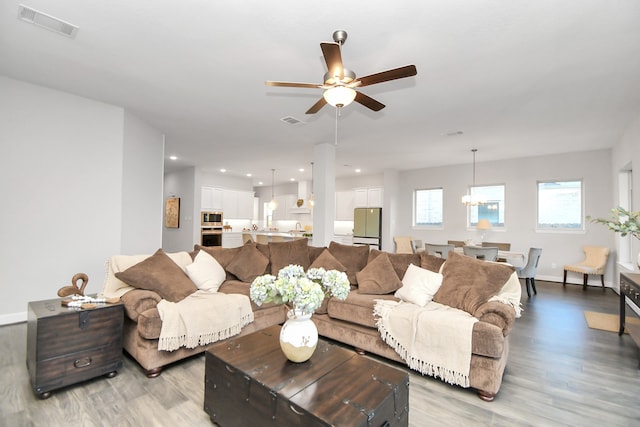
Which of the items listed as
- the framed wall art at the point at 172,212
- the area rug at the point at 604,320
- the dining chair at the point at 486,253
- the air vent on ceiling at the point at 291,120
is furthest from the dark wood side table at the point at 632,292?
the framed wall art at the point at 172,212

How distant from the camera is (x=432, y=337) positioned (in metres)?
2.38

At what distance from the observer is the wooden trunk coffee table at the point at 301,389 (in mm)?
1407

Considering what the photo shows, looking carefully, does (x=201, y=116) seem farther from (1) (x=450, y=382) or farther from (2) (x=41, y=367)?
(1) (x=450, y=382)

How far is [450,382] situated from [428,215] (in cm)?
678

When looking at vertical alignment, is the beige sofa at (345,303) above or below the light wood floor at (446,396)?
above

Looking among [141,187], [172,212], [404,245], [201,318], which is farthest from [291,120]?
[172,212]

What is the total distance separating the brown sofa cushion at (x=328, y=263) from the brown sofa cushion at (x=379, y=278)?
27 centimetres

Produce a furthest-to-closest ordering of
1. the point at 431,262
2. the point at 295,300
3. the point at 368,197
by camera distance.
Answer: the point at 368,197, the point at 431,262, the point at 295,300

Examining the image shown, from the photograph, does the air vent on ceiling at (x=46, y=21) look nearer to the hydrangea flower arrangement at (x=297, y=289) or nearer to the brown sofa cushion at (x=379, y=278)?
the hydrangea flower arrangement at (x=297, y=289)

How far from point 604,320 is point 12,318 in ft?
24.8

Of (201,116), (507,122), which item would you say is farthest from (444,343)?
(201,116)

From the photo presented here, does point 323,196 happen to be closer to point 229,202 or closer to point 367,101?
point 367,101

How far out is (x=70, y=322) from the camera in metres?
2.20

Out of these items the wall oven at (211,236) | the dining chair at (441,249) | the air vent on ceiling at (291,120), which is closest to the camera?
the air vent on ceiling at (291,120)
